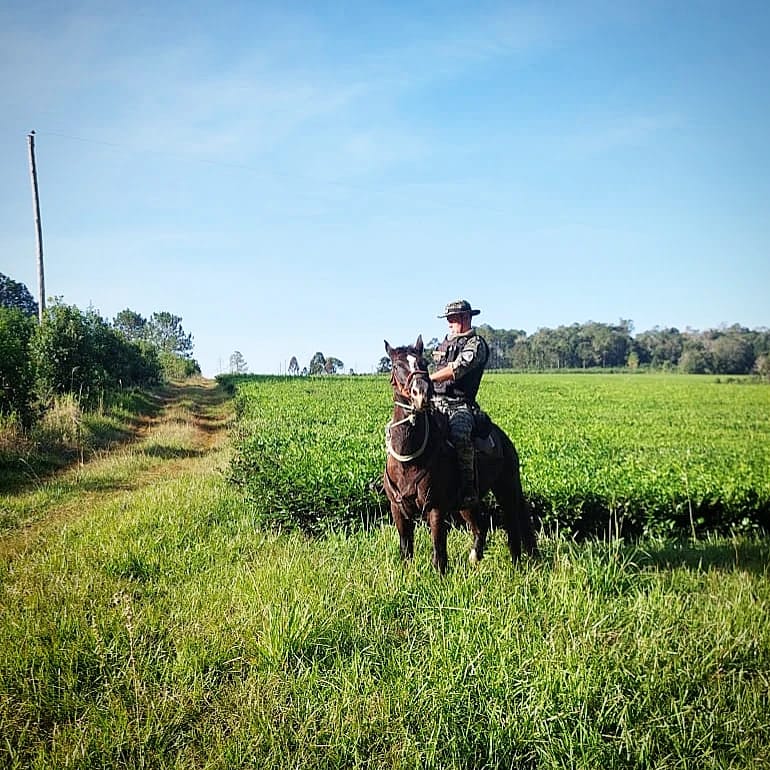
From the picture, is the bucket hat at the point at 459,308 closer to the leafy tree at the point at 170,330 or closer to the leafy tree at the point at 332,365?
the leafy tree at the point at 332,365

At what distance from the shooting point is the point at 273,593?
4.89 m

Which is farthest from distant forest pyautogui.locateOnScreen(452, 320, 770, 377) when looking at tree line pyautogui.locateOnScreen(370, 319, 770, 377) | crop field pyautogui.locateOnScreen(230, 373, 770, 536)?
crop field pyautogui.locateOnScreen(230, 373, 770, 536)

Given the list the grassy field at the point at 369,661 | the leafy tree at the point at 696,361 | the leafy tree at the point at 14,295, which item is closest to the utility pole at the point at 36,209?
the grassy field at the point at 369,661

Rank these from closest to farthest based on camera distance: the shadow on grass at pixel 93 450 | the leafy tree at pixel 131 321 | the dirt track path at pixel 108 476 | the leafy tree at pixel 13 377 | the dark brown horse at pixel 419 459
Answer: the dark brown horse at pixel 419 459
the dirt track path at pixel 108 476
the shadow on grass at pixel 93 450
the leafy tree at pixel 13 377
the leafy tree at pixel 131 321

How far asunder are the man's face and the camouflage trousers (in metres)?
0.88

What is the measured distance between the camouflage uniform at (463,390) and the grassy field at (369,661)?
0.98 m

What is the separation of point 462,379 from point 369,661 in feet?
9.77

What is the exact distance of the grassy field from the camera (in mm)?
3381

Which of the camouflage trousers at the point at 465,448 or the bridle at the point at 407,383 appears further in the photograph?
the camouflage trousers at the point at 465,448

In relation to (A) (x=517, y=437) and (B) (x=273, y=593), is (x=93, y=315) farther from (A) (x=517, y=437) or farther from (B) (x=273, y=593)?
(B) (x=273, y=593)

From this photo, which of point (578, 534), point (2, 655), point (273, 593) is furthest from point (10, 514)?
point (578, 534)

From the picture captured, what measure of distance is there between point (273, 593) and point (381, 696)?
1.54 metres

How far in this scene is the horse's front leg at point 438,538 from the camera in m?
5.42

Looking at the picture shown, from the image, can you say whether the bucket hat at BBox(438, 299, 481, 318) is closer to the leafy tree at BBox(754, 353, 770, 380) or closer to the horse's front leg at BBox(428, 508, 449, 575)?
the horse's front leg at BBox(428, 508, 449, 575)
